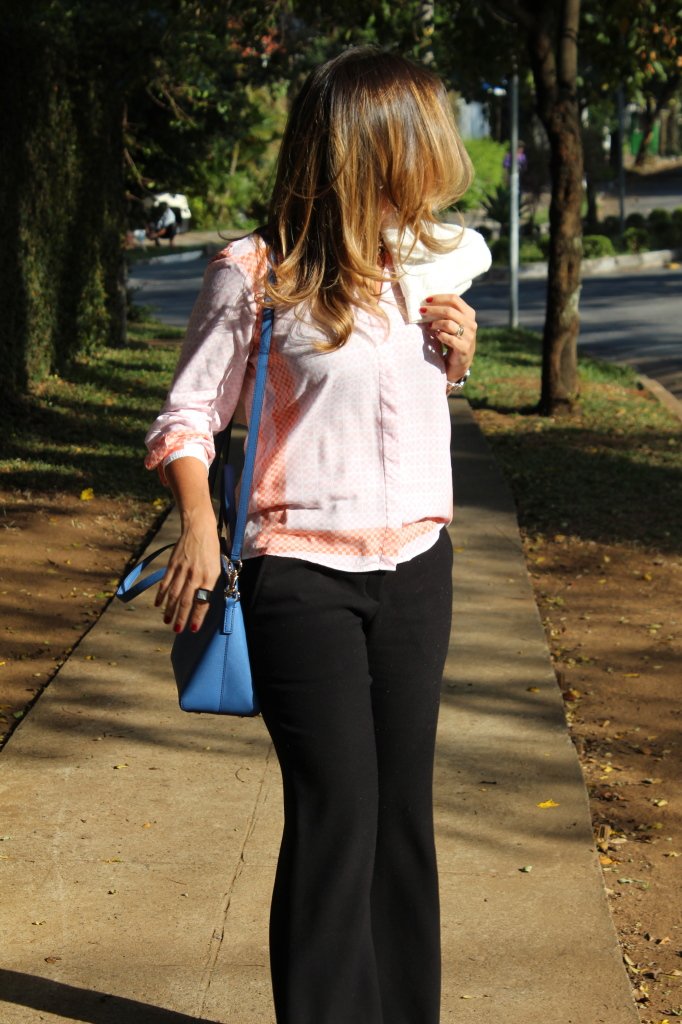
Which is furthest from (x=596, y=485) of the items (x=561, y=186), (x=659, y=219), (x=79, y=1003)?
(x=659, y=219)

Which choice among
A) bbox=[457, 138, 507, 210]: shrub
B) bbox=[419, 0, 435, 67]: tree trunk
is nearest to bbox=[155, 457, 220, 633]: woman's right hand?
bbox=[419, 0, 435, 67]: tree trunk

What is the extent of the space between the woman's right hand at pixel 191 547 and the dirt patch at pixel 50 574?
8.03 feet

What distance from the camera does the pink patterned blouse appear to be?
224cm

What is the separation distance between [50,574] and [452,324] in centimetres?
441

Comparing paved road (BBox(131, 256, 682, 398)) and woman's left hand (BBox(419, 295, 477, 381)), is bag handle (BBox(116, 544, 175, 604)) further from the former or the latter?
paved road (BBox(131, 256, 682, 398))

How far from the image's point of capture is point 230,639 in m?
2.26

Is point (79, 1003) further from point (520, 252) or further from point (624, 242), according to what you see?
point (624, 242)

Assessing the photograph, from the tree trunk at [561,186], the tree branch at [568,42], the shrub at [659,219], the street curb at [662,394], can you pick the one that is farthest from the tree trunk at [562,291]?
the shrub at [659,219]

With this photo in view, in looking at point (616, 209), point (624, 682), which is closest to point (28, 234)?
point (624, 682)

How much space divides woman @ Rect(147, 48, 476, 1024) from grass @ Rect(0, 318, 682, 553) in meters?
5.06

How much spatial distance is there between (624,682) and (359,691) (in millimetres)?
3104

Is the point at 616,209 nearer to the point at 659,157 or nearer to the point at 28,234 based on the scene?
the point at 659,157

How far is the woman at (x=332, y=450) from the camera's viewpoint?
7.29 ft

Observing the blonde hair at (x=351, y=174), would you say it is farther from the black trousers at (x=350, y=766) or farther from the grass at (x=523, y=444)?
the grass at (x=523, y=444)
